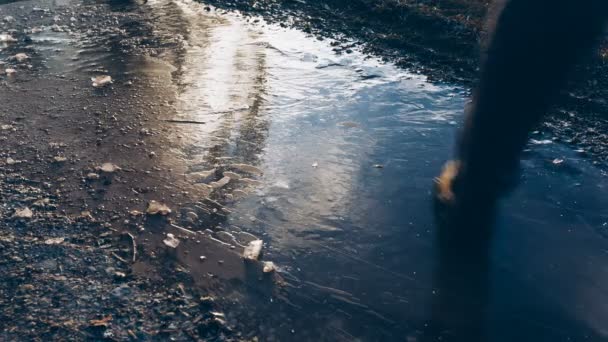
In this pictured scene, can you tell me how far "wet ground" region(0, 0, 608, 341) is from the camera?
194 cm

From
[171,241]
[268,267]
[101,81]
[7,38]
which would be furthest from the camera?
[7,38]

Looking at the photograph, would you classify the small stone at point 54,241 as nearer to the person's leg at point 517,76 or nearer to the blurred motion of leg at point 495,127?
the blurred motion of leg at point 495,127

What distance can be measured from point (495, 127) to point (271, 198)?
1.20m

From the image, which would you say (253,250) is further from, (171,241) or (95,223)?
(95,223)

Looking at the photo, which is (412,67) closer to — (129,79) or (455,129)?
(455,129)

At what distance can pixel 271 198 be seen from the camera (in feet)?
8.38

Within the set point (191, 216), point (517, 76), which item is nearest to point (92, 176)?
point (191, 216)

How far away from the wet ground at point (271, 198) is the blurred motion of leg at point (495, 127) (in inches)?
3.2

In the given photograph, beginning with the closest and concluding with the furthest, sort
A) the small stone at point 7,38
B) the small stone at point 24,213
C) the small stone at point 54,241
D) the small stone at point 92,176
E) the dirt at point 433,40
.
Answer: the small stone at point 54,241 → the small stone at point 24,213 → the small stone at point 92,176 → the dirt at point 433,40 → the small stone at point 7,38

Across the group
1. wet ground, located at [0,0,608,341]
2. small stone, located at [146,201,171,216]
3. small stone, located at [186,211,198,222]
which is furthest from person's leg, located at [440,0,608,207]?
small stone, located at [146,201,171,216]

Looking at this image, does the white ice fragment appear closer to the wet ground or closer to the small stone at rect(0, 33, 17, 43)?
the wet ground

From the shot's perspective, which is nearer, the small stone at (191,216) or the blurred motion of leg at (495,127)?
the blurred motion of leg at (495,127)

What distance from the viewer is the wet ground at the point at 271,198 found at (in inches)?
76.2

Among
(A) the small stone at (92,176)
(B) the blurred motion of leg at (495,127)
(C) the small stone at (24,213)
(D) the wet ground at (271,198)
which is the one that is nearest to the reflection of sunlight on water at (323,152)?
(D) the wet ground at (271,198)
